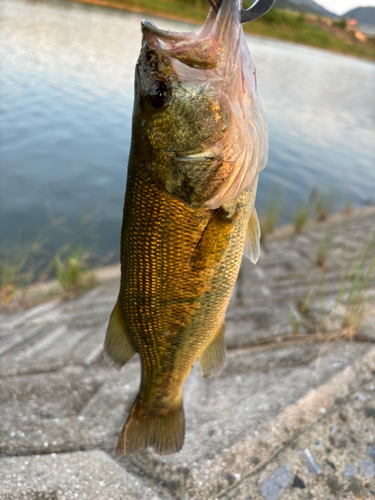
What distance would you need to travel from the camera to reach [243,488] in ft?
6.82

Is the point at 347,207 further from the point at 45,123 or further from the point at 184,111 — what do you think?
the point at 45,123

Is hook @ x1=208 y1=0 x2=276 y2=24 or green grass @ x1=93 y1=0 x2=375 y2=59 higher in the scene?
green grass @ x1=93 y1=0 x2=375 y2=59

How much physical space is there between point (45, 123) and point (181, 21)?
35927 millimetres

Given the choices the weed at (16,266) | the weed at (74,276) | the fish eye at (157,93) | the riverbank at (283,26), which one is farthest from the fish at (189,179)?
the riverbank at (283,26)

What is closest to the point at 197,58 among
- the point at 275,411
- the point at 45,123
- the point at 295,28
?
the point at 275,411

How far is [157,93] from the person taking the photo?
5.09 feet

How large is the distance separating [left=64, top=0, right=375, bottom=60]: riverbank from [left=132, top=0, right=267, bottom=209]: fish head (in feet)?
138

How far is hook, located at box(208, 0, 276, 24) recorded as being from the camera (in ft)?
4.26

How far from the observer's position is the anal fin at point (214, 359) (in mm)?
2119

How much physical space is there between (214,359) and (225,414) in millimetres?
679

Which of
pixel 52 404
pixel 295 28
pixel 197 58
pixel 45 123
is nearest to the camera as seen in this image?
pixel 197 58

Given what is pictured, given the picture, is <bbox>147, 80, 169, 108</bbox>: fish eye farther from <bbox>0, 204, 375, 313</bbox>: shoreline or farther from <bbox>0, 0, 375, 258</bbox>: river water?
<bbox>0, 0, 375, 258</bbox>: river water

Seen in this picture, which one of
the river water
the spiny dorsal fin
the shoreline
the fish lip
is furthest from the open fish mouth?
the river water

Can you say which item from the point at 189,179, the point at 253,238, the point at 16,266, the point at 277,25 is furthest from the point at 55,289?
the point at 277,25
